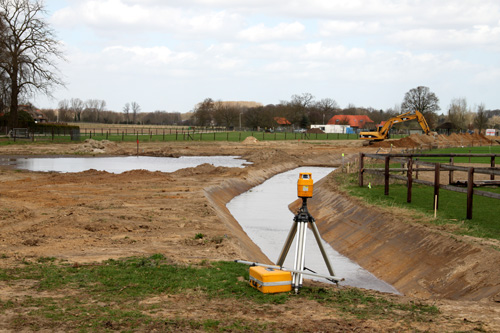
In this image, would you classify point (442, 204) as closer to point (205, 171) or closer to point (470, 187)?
point (470, 187)

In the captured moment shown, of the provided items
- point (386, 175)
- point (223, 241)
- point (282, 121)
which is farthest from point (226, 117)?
point (223, 241)

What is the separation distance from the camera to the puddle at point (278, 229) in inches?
509

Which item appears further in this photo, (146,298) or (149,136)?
(149,136)

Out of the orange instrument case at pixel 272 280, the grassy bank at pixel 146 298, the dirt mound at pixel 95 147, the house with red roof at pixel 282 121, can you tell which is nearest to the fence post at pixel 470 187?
the grassy bank at pixel 146 298

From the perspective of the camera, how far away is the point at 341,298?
8094 millimetres

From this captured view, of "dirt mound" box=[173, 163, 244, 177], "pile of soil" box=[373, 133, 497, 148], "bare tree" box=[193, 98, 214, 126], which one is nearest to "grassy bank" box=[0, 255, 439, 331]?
"dirt mound" box=[173, 163, 244, 177]

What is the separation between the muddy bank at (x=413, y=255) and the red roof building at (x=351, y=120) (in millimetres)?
135508

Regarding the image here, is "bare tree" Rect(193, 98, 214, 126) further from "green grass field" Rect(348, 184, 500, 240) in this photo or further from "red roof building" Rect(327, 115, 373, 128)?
"green grass field" Rect(348, 184, 500, 240)

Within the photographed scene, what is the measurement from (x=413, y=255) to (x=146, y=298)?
7.20 meters

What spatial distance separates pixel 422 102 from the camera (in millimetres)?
123562

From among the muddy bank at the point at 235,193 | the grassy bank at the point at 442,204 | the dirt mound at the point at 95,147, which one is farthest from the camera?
the dirt mound at the point at 95,147

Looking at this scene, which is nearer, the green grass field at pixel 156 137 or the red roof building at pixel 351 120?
the green grass field at pixel 156 137

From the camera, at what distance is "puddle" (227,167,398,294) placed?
1292 centimetres

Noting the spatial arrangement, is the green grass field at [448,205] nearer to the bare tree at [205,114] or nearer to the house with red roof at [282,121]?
the house with red roof at [282,121]
